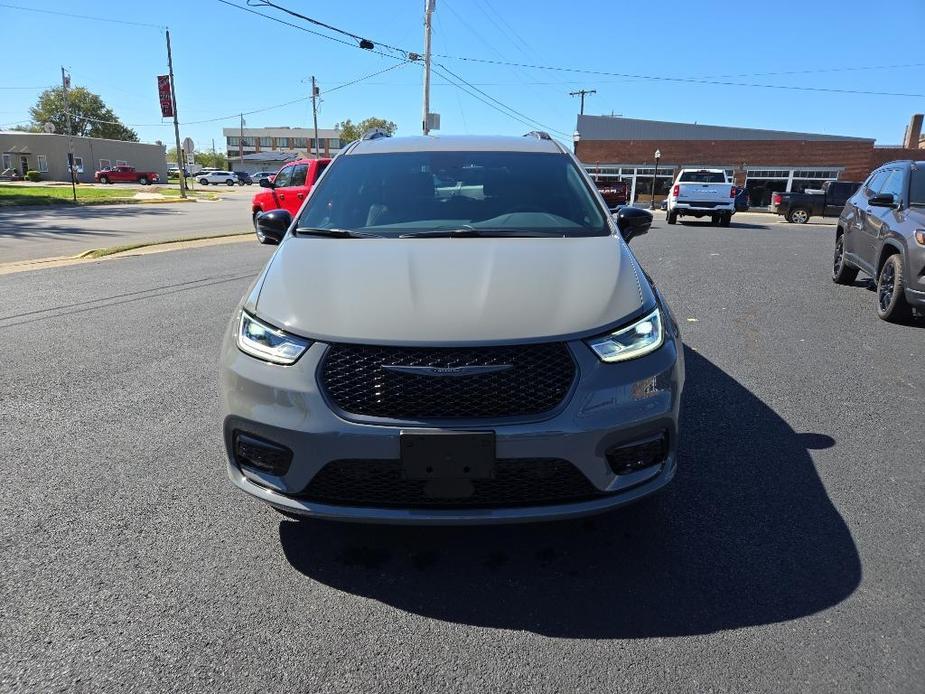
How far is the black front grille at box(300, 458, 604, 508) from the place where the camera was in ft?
7.59

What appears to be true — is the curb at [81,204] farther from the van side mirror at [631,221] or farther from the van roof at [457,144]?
the van side mirror at [631,221]

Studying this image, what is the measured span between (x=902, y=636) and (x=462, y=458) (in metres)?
1.61

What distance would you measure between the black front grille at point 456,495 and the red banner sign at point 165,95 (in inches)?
1742

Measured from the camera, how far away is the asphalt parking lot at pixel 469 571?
210 centimetres

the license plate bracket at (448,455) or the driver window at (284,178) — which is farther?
the driver window at (284,178)

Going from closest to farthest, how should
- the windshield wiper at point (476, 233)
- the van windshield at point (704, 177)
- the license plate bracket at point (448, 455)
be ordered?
the license plate bracket at point (448, 455) < the windshield wiper at point (476, 233) < the van windshield at point (704, 177)

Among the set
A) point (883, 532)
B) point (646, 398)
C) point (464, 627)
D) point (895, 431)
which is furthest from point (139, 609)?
point (895, 431)

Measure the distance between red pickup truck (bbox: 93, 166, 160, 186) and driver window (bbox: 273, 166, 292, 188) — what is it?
51688 millimetres

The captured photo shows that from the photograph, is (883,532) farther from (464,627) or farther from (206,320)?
(206,320)

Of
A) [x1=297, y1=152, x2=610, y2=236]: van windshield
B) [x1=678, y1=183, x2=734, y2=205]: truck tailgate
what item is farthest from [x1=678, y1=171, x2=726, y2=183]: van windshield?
[x1=297, y1=152, x2=610, y2=236]: van windshield

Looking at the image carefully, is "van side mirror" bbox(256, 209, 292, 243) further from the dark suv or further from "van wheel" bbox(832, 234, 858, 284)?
"van wheel" bbox(832, 234, 858, 284)

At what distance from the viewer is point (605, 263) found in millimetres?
2959

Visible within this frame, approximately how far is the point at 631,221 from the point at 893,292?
4397 millimetres

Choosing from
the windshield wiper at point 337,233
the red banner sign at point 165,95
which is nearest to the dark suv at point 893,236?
the windshield wiper at point 337,233
